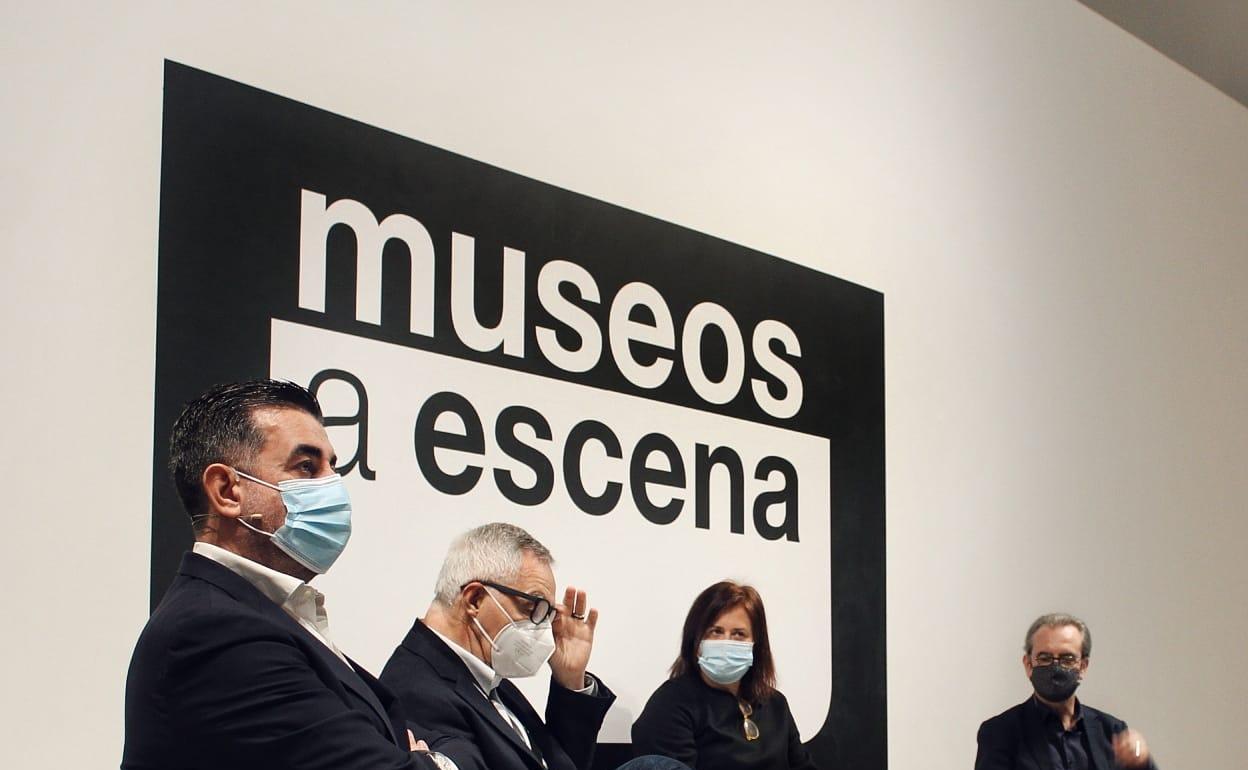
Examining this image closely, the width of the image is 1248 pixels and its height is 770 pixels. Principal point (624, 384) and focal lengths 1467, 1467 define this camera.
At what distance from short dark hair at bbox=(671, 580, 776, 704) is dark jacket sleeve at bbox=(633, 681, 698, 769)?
16 cm

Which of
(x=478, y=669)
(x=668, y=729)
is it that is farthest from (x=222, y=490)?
(x=668, y=729)

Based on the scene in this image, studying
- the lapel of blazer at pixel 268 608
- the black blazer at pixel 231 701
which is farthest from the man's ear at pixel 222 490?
the black blazer at pixel 231 701

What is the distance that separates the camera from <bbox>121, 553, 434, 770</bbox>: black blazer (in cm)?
214

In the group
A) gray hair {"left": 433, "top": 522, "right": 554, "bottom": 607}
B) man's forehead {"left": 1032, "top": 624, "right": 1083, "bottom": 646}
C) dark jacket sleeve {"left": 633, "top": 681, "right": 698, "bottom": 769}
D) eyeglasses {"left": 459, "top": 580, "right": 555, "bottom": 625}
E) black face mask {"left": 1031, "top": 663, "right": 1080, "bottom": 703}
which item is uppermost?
gray hair {"left": 433, "top": 522, "right": 554, "bottom": 607}

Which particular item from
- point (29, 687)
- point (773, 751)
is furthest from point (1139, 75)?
point (29, 687)

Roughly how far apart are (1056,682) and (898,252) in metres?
2.02

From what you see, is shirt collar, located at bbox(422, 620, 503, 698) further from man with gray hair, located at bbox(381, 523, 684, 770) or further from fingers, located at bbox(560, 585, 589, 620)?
fingers, located at bbox(560, 585, 589, 620)

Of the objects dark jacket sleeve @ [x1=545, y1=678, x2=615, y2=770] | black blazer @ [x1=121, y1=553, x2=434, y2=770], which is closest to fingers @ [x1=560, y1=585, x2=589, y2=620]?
dark jacket sleeve @ [x1=545, y1=678, x2=615, y2=770]

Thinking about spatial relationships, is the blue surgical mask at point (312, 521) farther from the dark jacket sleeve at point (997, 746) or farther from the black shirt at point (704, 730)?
the dark jacket sleeve at point (997, 746)

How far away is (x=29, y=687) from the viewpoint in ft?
11.4

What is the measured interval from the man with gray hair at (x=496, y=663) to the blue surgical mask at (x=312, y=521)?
76cm

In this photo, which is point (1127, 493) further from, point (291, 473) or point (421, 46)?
point (291, 473)

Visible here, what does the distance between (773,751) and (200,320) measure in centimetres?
246

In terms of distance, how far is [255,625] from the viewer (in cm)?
221
